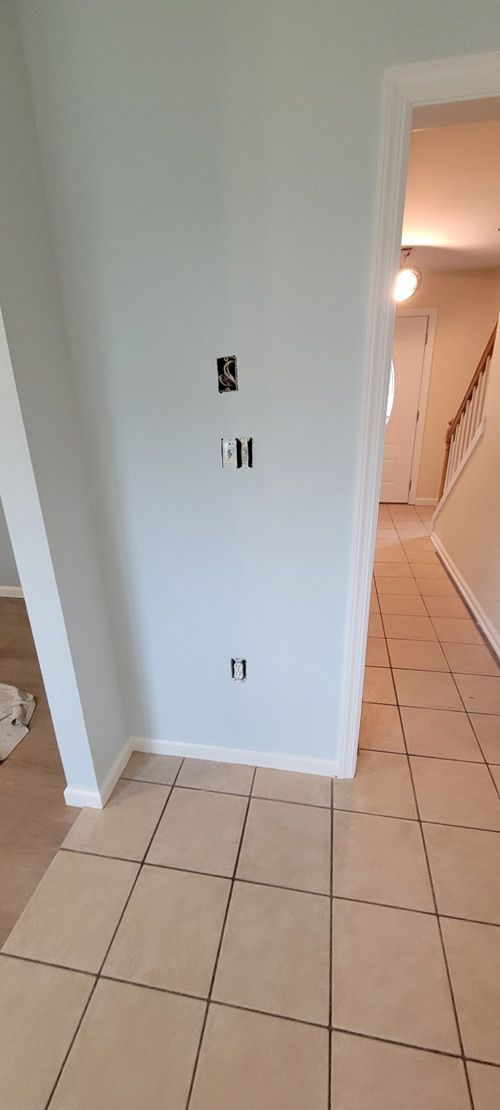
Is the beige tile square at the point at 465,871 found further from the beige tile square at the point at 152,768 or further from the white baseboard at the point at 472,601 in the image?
the white baseboard at the point at 472,601

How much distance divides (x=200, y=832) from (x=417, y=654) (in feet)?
4.79

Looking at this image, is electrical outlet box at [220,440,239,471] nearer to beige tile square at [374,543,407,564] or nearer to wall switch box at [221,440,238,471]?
wall switch box at [221,440,238,471]

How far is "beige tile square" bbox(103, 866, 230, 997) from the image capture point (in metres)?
1.19

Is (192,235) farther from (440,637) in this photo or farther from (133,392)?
(440,637)

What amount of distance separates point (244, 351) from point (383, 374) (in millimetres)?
373

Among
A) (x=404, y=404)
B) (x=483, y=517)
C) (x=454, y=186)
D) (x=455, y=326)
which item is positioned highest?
(x=454, y=186)

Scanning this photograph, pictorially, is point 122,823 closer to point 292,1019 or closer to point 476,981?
point 292,1019

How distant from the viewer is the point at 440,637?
2.66 meters

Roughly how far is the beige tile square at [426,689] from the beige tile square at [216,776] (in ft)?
2.66

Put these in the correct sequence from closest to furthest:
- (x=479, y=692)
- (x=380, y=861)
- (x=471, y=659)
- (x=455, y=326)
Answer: (x=380, y=861) → (x=479, y=692) → (x=471, y=659) → (x=455, y=326)

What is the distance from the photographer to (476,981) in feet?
3.82

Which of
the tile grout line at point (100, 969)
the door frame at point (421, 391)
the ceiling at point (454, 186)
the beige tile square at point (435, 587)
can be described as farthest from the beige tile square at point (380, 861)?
the door frame at point (421, 391)

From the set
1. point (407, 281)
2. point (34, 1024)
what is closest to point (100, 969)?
point (34, 1024)

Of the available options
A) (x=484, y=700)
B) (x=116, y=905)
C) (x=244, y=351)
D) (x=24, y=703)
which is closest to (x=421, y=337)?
(x=484, y=700)
